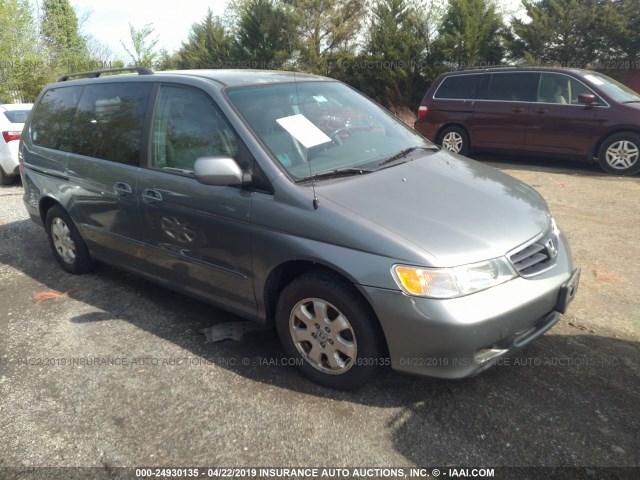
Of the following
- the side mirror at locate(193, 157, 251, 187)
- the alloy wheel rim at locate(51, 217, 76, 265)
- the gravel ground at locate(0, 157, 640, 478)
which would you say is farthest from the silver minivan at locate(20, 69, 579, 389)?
the alloy wheel rim at locate(51, 217, 76, 265)

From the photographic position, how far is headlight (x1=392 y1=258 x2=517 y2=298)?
8.42ft

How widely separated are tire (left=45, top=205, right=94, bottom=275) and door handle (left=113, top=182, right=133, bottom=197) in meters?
0.99

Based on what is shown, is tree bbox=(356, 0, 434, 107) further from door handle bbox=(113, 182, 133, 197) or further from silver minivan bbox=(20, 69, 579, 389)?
door handle bbox=(113, 182, 133, 197)

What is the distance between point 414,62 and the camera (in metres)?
21.7

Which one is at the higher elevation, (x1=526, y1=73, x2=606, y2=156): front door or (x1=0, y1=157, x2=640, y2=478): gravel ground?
(x1=526, y1=73, x2=606, y2=156): front door

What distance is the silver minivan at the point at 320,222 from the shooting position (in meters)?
2.64

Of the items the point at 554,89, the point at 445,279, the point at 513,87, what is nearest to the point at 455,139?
the point at 513,87

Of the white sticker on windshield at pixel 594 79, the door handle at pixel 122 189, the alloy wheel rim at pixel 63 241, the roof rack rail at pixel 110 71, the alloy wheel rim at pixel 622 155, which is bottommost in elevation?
the alloy wheel rim at pixel 63 241

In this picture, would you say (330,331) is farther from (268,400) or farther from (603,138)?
(603,138)

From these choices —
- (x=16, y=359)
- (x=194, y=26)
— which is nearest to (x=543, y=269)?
(x=16, y=359)

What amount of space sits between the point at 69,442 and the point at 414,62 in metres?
21.3

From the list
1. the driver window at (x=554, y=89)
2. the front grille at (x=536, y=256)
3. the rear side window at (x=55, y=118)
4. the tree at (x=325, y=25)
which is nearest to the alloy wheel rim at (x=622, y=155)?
the driver window at (x=554, y=89)

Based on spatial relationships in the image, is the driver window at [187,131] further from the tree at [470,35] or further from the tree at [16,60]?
the tree at [16,60]

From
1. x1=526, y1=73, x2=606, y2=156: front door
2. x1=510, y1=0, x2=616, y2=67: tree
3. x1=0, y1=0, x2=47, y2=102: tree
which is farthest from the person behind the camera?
x1=0, y1=0, x2=47, y2=102: tree
